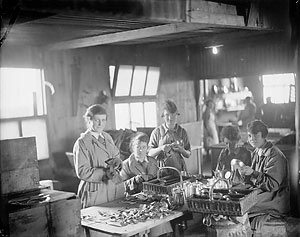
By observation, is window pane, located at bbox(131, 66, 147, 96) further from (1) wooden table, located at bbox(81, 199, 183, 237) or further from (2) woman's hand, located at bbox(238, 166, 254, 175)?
(1) wooden table, located at bbox(81, 199, 183, 237)

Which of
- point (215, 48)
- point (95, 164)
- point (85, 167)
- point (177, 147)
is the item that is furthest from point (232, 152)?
point (215, 48)

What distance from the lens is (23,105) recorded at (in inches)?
288

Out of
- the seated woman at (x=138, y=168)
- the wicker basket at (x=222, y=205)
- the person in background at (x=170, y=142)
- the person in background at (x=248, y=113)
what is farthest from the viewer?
the person in background at (x=248, y=113)

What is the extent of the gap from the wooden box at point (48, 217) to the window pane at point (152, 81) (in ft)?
21.8

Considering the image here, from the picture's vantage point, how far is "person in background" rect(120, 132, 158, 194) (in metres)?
5.87

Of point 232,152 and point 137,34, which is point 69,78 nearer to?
point 137,34

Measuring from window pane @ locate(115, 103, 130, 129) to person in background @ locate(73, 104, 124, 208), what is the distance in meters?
3.78

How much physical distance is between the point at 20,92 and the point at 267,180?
4.71 metres

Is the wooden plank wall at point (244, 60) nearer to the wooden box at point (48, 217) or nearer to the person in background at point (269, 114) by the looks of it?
the person in background at point (269, 114)

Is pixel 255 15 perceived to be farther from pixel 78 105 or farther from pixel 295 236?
pixel 78 105

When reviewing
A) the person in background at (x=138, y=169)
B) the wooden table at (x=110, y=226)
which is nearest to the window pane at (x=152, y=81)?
the person in background at (x=138, y=169)

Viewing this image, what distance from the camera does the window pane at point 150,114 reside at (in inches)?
409

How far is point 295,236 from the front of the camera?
5.93 meters

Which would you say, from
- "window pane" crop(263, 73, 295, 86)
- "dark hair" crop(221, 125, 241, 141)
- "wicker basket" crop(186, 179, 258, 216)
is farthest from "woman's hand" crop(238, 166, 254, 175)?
"window pane" crop(263, 73, 295, 86)
